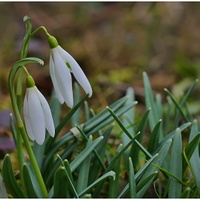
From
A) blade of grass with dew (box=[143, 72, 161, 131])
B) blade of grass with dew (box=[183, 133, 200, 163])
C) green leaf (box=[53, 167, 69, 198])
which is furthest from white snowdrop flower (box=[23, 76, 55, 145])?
blade of grass with dew (box=[143, 72, 161, 131])

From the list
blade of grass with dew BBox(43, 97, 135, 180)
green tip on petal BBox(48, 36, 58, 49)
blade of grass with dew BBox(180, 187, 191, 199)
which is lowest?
blade of grass with dew BBox(180, 187, 191, 199)

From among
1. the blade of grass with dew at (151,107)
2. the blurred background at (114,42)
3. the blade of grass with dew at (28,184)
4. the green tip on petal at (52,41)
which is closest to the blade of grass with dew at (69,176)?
the blade of grass with dew at (28,184)

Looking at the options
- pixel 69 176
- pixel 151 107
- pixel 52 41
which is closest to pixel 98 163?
pixel 69 176

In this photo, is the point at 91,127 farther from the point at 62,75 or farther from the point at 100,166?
the point at 62,75

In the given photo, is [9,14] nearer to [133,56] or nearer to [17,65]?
[133,56]

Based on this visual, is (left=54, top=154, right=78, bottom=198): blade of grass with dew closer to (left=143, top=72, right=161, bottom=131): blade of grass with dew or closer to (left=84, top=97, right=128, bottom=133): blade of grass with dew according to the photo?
(left=84, top=97, right=128, bottom=133): blade of grass with dew

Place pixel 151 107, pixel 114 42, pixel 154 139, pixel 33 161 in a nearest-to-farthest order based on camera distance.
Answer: pixel 33 161
pixel 154 139
pixel 151 107
pixel 114 42
